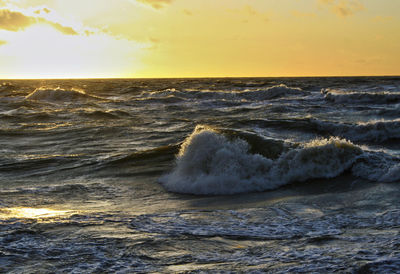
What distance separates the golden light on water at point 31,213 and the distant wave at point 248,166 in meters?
2.25

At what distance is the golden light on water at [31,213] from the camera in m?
5.40

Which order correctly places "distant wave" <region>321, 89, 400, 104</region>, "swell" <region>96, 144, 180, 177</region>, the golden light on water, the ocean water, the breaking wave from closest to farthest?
1. the ocean water
2. the golden light on water
3. "swell" <region>96, 144, 180, 177</region>
4. the breaking wave
5. "distant wave" <region>321, 89, 400, 104</region>

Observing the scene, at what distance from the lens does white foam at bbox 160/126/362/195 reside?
7.46 m

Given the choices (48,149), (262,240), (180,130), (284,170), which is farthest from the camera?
(180,130)

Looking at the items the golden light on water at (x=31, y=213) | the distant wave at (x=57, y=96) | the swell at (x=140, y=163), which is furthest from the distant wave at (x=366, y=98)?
the golden light on water at (x=31, y=213)

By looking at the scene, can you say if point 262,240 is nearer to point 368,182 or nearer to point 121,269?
point 121,269

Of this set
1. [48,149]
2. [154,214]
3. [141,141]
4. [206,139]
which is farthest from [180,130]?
[154,214]

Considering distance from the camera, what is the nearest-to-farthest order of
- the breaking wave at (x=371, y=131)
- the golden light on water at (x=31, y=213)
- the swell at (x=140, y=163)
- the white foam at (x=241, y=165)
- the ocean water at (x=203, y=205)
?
the ocean water at (x=203, y=205)
the golden light on water at (x=31, y=213)
the white foam at (x=241, y=165)
the swell at (x=140, y=163)
the breaking wave at (x=371, y=131)

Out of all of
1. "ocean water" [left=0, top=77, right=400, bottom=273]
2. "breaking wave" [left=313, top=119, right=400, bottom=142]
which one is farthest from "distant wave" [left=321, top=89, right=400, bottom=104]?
"ocean water" [left=0, top=77, right=400, bottom=273]

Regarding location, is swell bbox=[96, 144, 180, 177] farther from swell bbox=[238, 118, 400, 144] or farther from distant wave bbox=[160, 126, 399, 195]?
swell bbox=[238, 118, 400, 144]

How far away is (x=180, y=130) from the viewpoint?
15.9m

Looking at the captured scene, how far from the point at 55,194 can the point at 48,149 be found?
215 inches

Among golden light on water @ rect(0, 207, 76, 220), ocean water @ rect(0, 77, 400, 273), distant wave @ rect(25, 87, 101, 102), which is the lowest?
golden light on water @ rect(0, 207, 76, 220)

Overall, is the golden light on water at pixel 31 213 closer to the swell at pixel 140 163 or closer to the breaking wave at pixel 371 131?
the swell at pixel 140 163
